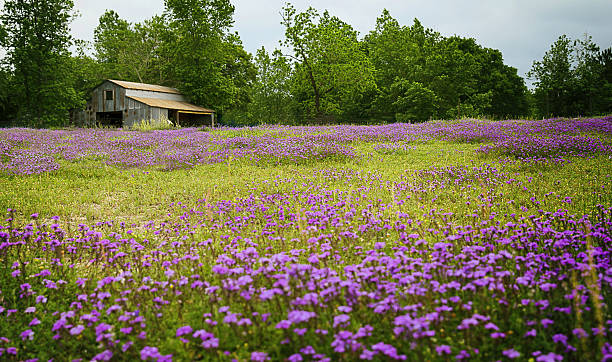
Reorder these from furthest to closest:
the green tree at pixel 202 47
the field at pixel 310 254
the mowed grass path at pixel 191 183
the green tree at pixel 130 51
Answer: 1. the green tree at pixel 130 51
2. the green tree at pixel 202 47
3. the mowed grass path at pixel 191 183
4. the field at pixel 310 254

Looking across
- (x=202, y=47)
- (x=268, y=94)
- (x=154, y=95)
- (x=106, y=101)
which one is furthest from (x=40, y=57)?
(x=268, y=94)

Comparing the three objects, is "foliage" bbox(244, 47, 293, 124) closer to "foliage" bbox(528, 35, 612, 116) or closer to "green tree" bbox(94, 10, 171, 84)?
"green tree" bbox(94, 10, 171, 84)

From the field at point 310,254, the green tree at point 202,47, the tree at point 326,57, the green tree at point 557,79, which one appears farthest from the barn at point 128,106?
the green tree at point 557,79

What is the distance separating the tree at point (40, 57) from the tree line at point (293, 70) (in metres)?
0.10

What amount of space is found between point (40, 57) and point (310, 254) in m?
43.5

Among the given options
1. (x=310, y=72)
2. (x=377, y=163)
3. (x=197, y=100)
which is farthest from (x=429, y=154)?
(x=197, y=100)

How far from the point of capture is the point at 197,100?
4581 cm

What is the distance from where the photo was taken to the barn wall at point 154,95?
38.3 meters

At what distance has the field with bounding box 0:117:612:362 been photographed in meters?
3.02

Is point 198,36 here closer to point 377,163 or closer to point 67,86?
point 67,86

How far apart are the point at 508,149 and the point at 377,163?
4814mm

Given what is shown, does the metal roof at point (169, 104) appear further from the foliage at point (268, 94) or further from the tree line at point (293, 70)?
the foliage at point (268, 94)

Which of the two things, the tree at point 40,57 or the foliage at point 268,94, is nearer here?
the tree at point 40,57

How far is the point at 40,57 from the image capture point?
118 feet
